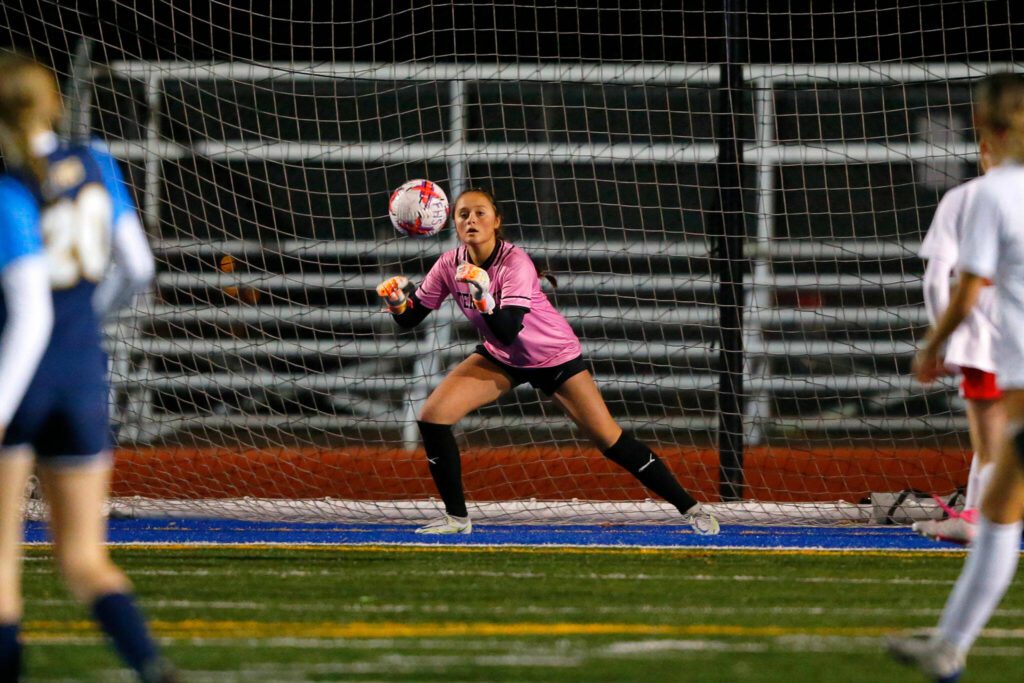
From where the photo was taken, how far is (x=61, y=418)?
3.29 m

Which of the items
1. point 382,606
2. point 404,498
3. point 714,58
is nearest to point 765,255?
point 714,58

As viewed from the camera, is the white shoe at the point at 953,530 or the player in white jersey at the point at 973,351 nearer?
the white shoe at the point at 953,530

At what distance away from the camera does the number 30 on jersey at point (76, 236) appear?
3.35 m

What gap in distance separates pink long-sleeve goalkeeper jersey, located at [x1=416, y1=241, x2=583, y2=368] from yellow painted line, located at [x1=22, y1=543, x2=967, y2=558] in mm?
1008

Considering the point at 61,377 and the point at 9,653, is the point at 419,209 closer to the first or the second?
the point at 61,377

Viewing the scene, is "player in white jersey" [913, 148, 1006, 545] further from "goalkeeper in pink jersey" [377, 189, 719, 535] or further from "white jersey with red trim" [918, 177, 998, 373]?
"goalkeeper in pink jersey" [377, 189, 719, 535]

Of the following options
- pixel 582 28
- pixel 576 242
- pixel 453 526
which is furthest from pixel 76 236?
pixel 582 28

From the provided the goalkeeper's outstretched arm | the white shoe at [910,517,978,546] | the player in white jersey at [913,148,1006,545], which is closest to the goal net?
the goalkeeper's outstretched arm

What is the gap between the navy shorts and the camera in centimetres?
324

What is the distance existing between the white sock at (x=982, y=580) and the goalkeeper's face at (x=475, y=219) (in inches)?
160

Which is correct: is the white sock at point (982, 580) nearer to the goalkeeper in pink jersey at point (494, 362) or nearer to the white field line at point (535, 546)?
the white field line at point (535, 546)

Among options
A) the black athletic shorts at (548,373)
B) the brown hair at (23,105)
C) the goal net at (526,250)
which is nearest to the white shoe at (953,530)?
the black athletic shorts at (548,373)

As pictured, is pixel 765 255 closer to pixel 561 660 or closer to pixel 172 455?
pixel 172 455

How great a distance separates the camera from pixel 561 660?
4.15 metres
